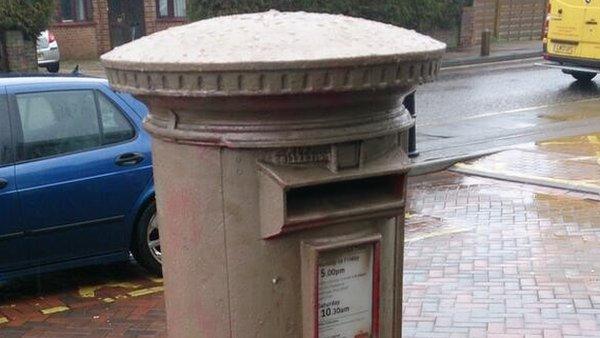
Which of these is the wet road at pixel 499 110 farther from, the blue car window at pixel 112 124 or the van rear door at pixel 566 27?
the blue car window at pixel 112 124

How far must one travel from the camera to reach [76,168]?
5254 millimetres

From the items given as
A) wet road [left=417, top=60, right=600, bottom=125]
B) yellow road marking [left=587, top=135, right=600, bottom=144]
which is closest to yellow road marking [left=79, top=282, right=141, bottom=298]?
yellow road marking [left=587, top=135, right=600, bottom=144]

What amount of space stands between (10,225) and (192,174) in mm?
3353

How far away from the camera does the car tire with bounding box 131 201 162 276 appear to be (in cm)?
554

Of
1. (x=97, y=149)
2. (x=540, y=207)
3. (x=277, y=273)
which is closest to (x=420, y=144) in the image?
(x=540, y=207)

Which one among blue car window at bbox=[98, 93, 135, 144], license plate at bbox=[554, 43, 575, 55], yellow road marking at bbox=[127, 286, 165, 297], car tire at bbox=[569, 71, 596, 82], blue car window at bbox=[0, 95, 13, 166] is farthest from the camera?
car tire at bbox=[569, 71, 596, 82]

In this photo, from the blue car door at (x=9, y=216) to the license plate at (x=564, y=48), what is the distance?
42.5 ft

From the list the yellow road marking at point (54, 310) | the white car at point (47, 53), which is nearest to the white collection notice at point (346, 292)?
the yellow road marking at point (54, 310)

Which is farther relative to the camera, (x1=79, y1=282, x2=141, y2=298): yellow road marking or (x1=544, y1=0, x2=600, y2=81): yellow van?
(x1=544, y1=0, x2=600, y2=81): yellow van

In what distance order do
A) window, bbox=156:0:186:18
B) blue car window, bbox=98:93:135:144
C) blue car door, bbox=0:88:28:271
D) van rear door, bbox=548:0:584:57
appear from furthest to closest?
window, bbox=156:0:186:18
van rear door, bbox=548:0:584:57
blue car window, bbox=98:93:135:144
blue car door, bbox=0:88:28:271

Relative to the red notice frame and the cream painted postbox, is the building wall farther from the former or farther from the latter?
the red notice frame

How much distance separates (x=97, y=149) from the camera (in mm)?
5422

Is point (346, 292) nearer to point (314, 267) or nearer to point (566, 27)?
point (314, 267)

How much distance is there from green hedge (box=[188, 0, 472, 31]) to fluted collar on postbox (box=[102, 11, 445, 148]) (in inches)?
723
